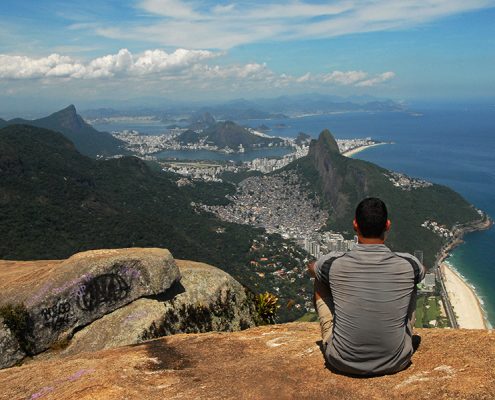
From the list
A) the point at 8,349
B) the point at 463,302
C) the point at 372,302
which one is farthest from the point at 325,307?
the point at 463,302

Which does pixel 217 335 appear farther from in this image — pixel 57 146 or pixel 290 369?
pixel 57 146

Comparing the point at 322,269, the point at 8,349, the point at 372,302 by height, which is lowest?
the point at 8,349

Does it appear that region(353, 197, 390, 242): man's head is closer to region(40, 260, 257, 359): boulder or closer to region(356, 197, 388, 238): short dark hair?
region(356, 197, 388, 238): short dark hair

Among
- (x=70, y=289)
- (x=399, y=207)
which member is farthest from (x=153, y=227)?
(x=399, y=207)

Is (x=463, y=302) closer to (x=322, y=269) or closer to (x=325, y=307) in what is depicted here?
(x=325, y=307)

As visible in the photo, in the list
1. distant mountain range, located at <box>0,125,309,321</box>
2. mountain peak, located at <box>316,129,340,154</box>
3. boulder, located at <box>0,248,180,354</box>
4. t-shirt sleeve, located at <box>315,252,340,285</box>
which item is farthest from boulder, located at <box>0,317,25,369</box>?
mountain peak, located at <box>316,129,340,154</box>
